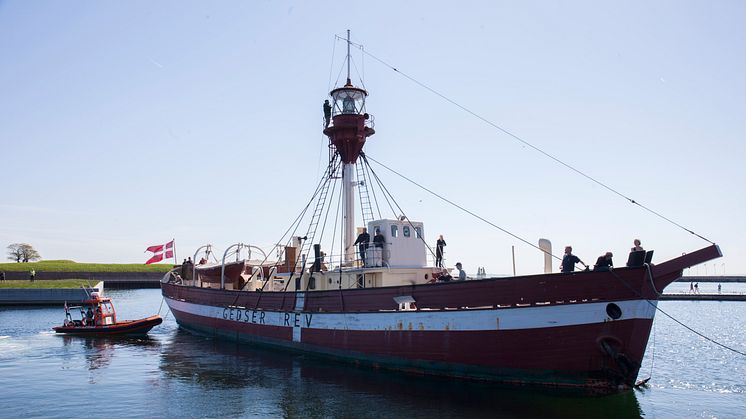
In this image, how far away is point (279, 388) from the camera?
18.5m

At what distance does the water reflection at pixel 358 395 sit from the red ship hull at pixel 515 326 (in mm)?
628

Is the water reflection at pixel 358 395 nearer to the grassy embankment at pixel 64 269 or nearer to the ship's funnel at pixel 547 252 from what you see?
the ship's funnel at pixel 547 252

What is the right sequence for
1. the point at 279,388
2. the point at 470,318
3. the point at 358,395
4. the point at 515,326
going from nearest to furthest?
the point at 515,326, the point at 358,395, the point at 470,318, the point at 279,388

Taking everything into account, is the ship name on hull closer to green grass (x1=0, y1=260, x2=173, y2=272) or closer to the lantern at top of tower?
the lantern at top of tower

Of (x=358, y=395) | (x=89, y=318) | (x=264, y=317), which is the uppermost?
(x=264, y=317)

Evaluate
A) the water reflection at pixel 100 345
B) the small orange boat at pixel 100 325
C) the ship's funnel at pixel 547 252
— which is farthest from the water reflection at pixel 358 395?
the small orange boat at pixel 100 325

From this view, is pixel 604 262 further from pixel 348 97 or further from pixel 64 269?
A: pixel 64 269

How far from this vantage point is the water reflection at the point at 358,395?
15.1 metres

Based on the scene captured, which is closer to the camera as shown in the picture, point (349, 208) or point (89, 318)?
point (349, 208)

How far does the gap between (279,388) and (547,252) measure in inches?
418

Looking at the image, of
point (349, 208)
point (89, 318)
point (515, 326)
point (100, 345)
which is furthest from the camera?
point (89, 318)

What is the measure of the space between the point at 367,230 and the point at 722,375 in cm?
1605

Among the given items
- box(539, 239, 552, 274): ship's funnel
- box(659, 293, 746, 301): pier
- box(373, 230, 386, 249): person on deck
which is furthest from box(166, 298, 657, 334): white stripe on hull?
box(659, 293, 746, 301): pier

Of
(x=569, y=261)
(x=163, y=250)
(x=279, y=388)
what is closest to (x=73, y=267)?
(x=163, y=250)
